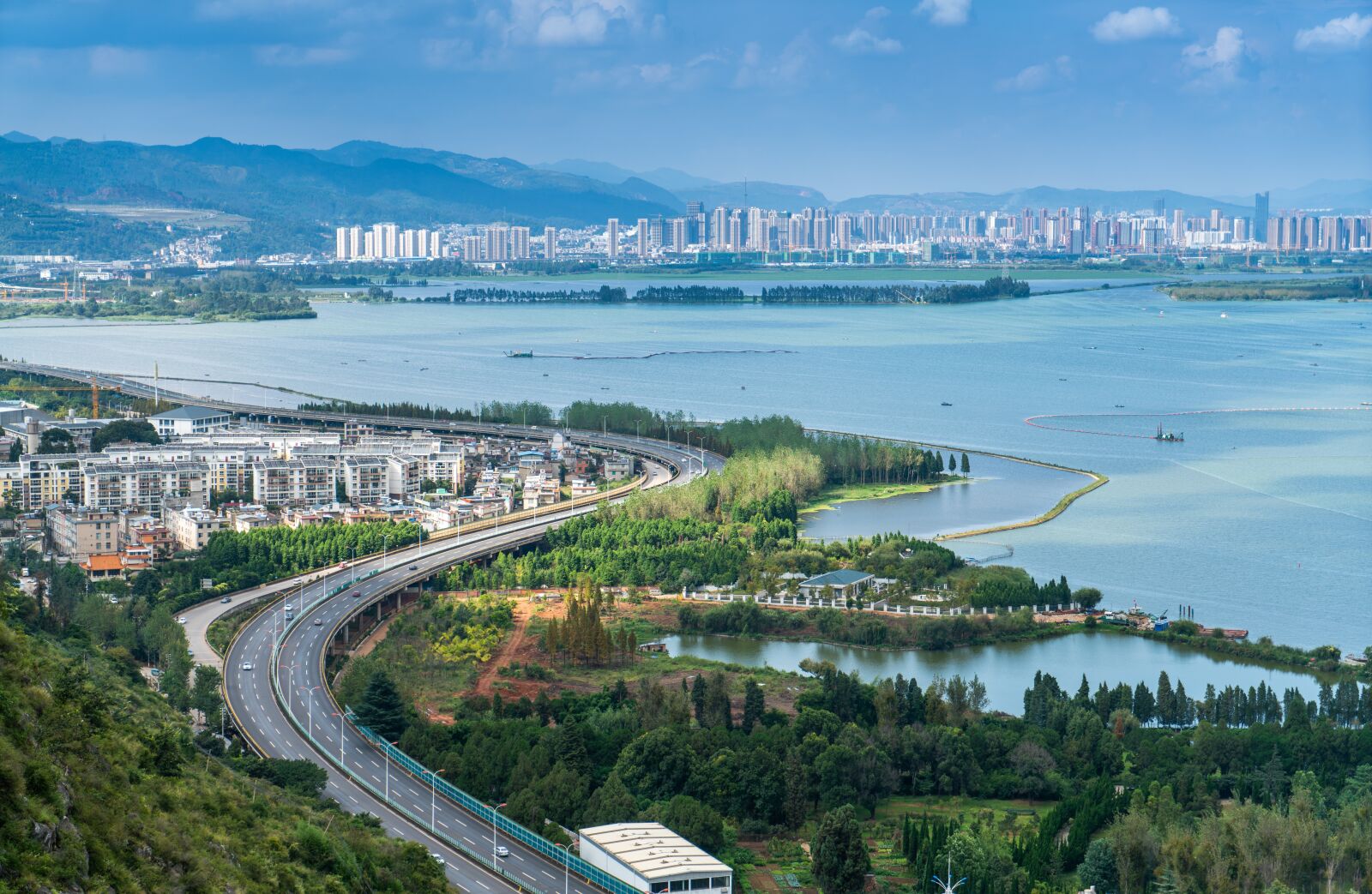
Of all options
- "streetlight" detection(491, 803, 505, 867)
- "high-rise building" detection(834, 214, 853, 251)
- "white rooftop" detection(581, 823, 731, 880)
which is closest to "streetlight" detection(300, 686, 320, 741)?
"streetlight" detection(491, 803, 505, 867)

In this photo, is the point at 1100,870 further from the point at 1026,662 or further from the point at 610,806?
the point at 1026,662

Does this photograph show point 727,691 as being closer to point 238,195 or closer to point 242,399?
point 242,399

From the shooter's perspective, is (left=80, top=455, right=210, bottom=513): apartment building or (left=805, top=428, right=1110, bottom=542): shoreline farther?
(left=80, top=455, right=210, bottom=513): apartment building

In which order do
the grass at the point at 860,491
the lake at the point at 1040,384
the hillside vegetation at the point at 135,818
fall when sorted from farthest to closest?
the grass at the point at 860,491 < the lake at the point at 1040,384 < the hillside vegetation at the point at 135,818

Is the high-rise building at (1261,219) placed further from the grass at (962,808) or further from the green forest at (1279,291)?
the grass at (962,808)

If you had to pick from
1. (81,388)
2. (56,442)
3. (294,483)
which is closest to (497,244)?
(81,388)

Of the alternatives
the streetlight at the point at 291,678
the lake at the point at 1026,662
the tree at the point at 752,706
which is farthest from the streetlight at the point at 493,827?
the lake at the point at 1026,662

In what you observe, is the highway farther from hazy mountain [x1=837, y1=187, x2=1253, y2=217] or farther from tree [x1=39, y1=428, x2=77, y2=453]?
hazy mountain [x1=837, y1=187, x2=1253, y2=217]
